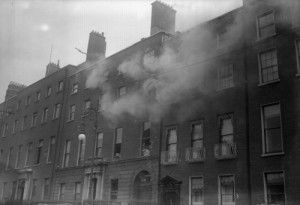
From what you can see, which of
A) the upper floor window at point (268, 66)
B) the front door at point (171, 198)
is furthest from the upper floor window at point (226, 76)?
the front door at point (171, 198)

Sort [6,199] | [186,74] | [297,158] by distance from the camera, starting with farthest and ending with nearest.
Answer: [6,199]
[186,74]
[297,158]

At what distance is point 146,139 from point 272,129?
348 inches

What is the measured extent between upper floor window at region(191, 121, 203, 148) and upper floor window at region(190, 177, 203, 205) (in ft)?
5.89

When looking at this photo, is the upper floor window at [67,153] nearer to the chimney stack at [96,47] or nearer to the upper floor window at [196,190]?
the chimney stack at [96,47]

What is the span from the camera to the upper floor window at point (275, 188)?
1644 cm

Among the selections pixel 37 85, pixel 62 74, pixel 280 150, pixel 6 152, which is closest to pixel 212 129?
pixel 280 150

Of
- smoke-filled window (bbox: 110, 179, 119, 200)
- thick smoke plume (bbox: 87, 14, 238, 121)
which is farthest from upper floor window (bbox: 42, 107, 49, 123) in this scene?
smoke-filled window (bbox: 110, 179, 119, 200)

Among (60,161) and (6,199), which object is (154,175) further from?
(6,199)

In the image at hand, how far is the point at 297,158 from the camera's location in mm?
16094

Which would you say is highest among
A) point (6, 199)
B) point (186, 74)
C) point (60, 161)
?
point (186, 74)

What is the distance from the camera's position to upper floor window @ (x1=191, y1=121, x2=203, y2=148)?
2069cm

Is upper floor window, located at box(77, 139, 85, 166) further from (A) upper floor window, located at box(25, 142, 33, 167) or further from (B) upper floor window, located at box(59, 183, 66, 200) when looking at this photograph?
(A) upper floor window, located at box(25, 142, 33, 167)

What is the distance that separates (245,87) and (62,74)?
21.0 meters

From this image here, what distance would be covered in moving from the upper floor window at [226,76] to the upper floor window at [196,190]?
5.03m
